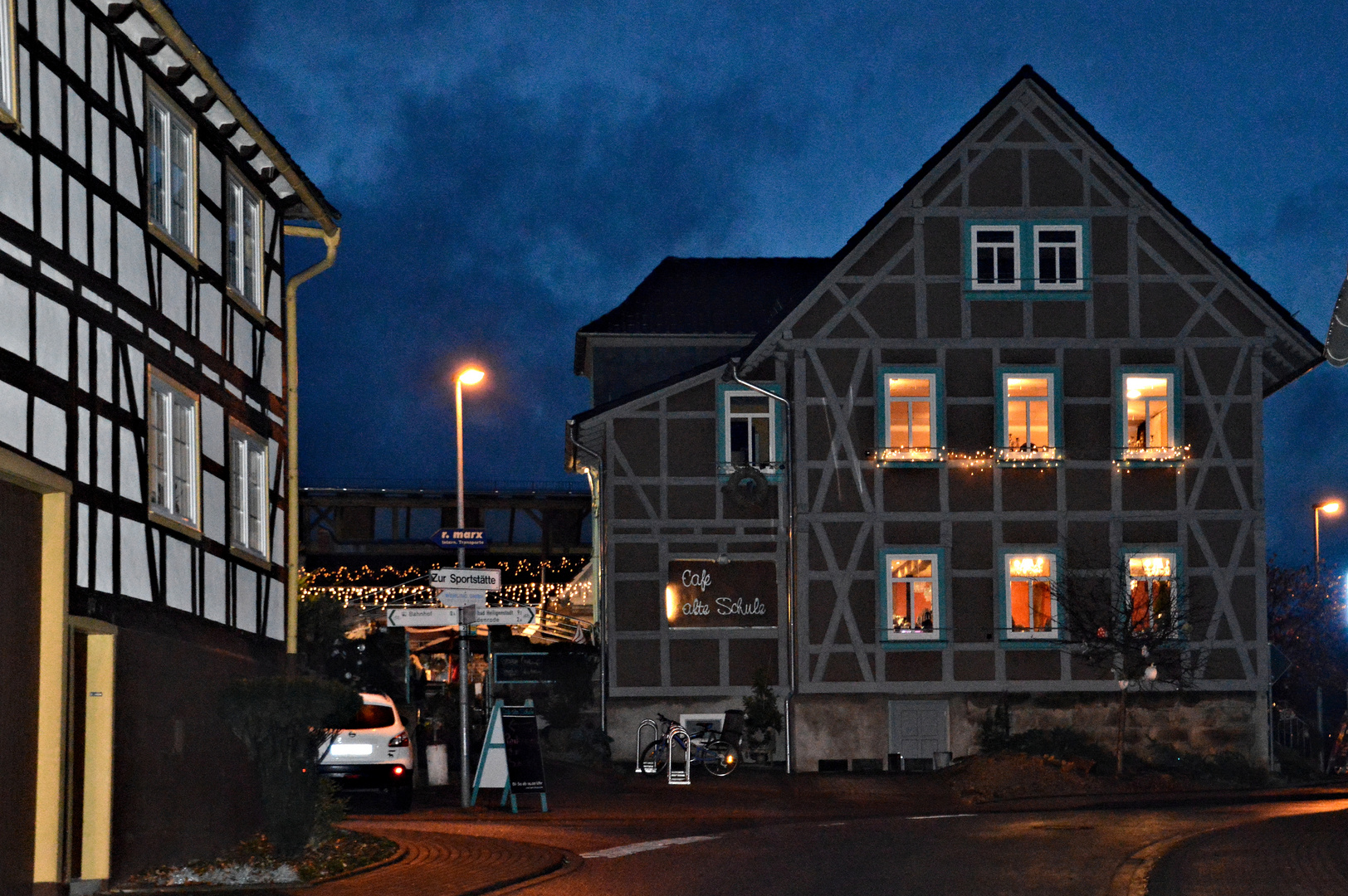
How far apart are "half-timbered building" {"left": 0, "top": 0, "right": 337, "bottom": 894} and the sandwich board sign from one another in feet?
15.6

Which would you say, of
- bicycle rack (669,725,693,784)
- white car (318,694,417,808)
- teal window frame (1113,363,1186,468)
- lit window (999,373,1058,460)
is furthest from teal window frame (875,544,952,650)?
white car (318,694,417,808)

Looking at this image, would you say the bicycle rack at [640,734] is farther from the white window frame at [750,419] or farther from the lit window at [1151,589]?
the lit window at [1151,589]

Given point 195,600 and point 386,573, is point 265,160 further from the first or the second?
point 386,573

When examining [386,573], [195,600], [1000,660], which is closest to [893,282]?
[1000,660]

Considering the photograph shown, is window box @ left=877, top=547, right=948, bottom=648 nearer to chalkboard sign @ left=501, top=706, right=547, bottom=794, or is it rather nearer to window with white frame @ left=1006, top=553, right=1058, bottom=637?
window with white frame @ left=1006, top=553, right=1058, bottom=637

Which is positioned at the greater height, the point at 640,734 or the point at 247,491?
the point at 247,491

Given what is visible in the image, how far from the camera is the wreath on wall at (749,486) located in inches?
1403

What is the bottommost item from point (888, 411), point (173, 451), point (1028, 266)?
point (173, 451)

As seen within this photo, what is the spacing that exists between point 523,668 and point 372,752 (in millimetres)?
13785

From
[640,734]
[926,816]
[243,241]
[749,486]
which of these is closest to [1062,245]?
[749,486]

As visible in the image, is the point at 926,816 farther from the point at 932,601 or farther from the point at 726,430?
the point at 726,430

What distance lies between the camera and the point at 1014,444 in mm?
34625

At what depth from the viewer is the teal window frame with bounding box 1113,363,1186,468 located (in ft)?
113

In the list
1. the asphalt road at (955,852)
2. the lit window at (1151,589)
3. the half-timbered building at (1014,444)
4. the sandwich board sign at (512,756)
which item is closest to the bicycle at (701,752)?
the half-timbered building at (1014,444)
